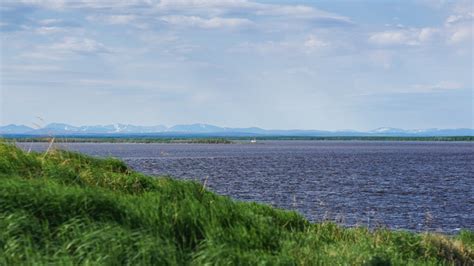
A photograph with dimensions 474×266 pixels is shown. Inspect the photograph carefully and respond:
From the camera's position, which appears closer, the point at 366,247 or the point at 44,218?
the point at 44,218

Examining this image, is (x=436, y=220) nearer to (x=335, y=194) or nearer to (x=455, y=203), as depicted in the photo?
(x=455, y=203)

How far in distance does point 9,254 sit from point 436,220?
27031 mm

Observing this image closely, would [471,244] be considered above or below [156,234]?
below

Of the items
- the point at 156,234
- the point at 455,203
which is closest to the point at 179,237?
the point at 156,234

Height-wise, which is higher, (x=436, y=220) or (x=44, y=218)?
(x=44, y=218)

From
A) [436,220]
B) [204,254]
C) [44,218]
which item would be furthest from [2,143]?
[436,220]

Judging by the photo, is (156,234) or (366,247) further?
(366,247)

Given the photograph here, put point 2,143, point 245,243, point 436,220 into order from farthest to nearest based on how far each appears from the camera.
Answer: point 436,220 < point 2,143 < point 245,243

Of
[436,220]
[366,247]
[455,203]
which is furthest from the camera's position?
[455,203]

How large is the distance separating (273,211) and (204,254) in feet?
30.0

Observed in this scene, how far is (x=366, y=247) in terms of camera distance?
14422 millimetres

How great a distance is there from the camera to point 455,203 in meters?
43.2

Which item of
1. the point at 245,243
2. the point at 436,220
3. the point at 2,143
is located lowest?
the point at 436,220

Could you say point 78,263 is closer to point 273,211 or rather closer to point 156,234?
point 156,234
